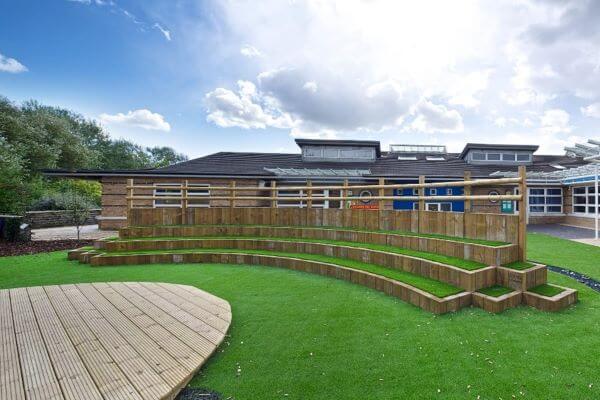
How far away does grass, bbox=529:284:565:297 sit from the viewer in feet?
12.2

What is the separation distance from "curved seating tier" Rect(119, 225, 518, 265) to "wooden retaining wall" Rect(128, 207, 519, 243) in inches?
10.5

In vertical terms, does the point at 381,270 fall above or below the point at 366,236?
below

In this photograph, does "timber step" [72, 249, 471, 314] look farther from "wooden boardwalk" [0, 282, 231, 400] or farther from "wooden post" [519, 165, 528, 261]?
"wooden boardwalk" [0, 282, 231, 400]

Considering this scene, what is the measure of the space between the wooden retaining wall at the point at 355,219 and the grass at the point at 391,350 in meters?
1.42

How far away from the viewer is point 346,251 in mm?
6203

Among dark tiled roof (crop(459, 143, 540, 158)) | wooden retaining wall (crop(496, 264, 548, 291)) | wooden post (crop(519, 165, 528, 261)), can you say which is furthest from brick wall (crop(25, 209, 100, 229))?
dark tiled roof (crop(459, 143, 540, 158))

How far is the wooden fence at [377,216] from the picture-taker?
4.47 meters

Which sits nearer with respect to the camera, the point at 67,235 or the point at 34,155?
the point at 67,235

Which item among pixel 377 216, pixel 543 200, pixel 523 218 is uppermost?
pixel 543 200

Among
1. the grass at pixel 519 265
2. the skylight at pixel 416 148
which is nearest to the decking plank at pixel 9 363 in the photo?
the grass at pixel 519 265

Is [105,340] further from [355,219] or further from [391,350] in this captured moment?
[355,219]

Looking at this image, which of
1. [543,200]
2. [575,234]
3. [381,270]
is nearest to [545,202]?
[543,200]

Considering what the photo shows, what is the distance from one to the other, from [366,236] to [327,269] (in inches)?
59.0

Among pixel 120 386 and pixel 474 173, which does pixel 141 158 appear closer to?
pixel 474 173
